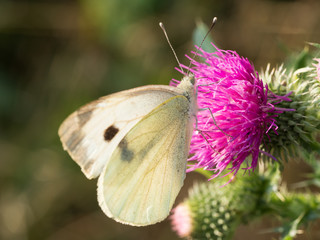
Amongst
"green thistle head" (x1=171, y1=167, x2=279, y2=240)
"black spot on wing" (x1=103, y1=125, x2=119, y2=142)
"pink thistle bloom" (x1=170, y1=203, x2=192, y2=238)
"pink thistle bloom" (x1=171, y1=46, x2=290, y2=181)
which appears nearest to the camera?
"pink thistle bloom" (x1=171, y1=46, x2=290, y2=181)

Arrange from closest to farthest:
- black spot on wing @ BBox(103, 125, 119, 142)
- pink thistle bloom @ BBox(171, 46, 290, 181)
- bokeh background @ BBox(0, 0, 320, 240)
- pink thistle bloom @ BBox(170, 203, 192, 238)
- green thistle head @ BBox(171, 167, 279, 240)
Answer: pink thistle bloom @ BBox(171, 46, 290, 181) → black spot on wing @ BBox(103, 125, 119, 142) → green thistle head @ BBox(171, 167, 279, 240) → pink thistle bloom @ BBox(170, 203, 192, 238) → bokeh background @ BBox(0, 0, 320, 240)

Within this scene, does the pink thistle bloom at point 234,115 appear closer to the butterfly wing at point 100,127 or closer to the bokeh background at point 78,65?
the butterfly wing at point 100,127

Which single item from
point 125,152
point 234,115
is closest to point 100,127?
point 125,152

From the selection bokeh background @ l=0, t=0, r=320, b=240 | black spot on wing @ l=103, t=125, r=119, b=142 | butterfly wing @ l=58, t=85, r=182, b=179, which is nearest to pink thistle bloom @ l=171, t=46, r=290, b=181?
butterfly wing @ l=58, t=85, r=182, b=179

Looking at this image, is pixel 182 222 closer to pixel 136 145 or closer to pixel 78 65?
pixel 136 145

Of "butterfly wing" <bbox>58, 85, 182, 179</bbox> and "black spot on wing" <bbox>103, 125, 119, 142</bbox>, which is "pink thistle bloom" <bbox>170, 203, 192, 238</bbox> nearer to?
"butterfly wing" <bbox>58, 85, 182, 179</bbox>
